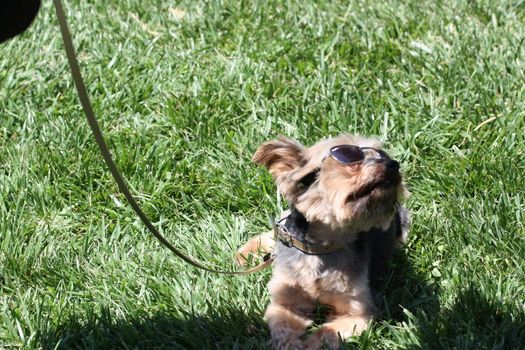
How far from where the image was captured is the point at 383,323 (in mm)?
4473

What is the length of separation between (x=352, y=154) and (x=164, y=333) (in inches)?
51.4

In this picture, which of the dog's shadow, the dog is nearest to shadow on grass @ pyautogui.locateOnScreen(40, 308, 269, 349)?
the dog's shadow

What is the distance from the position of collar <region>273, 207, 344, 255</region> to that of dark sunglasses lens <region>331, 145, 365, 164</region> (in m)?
0.42

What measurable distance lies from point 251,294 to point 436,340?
1.04 m

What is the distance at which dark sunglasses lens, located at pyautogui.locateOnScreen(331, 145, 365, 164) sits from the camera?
14.3 ft

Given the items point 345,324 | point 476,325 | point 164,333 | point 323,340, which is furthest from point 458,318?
point 164,333

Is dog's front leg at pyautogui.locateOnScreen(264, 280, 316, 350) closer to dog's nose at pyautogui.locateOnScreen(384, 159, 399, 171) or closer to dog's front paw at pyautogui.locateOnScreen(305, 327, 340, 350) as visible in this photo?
dog's front paw at pyautogui.locateOnScreen(305, 327, 340, 350)

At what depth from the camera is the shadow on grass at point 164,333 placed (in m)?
4.44

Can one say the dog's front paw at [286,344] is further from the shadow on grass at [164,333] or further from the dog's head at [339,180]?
the dog's head at [339,180]

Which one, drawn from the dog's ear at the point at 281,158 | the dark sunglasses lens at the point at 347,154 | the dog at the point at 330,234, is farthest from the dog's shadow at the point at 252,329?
the dark sunglasses lens at the point at 347,154

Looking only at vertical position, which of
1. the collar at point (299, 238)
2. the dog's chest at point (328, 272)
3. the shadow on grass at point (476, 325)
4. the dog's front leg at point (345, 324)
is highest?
the collar at point (299, 238)

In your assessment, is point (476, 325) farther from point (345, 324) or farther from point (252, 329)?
point (252, 329)

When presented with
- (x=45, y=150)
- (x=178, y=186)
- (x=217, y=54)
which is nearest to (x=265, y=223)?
(x=178, y=186)

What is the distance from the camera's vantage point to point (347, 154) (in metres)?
4.38
